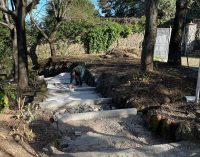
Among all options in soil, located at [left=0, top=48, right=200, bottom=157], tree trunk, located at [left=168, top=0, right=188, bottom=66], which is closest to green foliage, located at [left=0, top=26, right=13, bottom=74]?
soil, located at [left=0, top=48, right=200, bottom=157]

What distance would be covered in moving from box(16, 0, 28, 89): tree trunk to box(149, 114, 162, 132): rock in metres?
5.50

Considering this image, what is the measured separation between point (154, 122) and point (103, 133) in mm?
1082

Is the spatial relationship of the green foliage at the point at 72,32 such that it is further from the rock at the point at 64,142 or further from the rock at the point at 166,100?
the rock at the point at 64,142

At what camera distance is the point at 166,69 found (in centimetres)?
1238

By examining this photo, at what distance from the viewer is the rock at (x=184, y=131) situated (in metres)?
6.31

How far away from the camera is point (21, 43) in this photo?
11.3 m

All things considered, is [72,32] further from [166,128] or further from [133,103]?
[166,128]

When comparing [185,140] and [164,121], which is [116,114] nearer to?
[164,121]

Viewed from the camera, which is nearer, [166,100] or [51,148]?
[51,148]

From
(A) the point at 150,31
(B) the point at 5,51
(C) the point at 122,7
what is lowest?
(B) the point at 5,51

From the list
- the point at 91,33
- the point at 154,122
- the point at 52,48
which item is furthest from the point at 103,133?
the point at 91,33

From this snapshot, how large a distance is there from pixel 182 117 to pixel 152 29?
4.56m

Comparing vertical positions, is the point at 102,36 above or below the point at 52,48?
above

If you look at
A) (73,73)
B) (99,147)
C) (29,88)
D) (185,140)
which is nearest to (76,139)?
(99,147)
